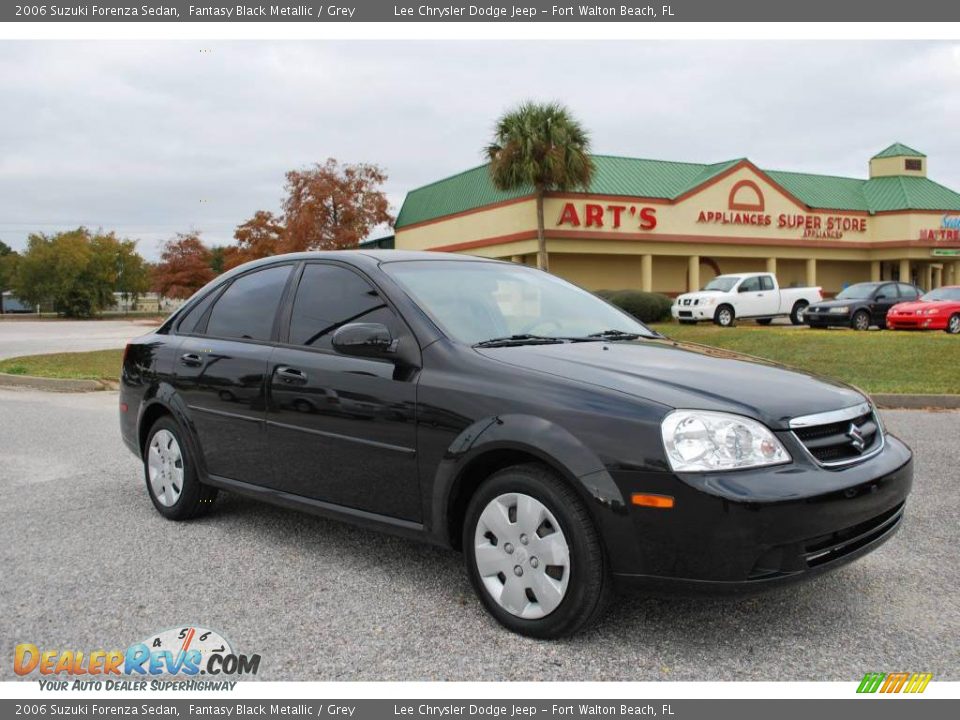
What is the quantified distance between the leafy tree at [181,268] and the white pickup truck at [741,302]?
38841 mm

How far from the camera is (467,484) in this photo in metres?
3.68

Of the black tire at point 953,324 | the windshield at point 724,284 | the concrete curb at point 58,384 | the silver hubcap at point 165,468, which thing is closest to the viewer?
the silver hubcap at point 165,468

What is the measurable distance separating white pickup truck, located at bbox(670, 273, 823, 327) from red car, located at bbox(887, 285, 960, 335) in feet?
16.6

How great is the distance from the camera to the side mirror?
389cm

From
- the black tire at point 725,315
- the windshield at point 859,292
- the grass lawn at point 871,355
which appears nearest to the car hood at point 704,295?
the black tire at point 725,315

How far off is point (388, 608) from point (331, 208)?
42191 mm

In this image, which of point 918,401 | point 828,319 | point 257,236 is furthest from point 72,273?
point 918,401

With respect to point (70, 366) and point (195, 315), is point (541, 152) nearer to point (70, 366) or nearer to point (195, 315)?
point (70, 366)

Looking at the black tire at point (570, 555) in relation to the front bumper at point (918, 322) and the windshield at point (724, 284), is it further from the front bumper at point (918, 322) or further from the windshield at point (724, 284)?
the windshield at point (724, 284)

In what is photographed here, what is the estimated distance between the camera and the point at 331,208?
145 feet

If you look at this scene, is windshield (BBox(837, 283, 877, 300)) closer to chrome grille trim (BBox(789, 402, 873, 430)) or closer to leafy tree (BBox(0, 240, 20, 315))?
chrome grille trim (BBox(789, 402, 873, 430))

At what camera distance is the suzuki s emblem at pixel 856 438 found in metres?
3.47

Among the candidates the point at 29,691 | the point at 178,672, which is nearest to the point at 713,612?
the point at 178,672

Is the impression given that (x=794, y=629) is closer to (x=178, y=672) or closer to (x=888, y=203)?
A: (x=178, y=672)
